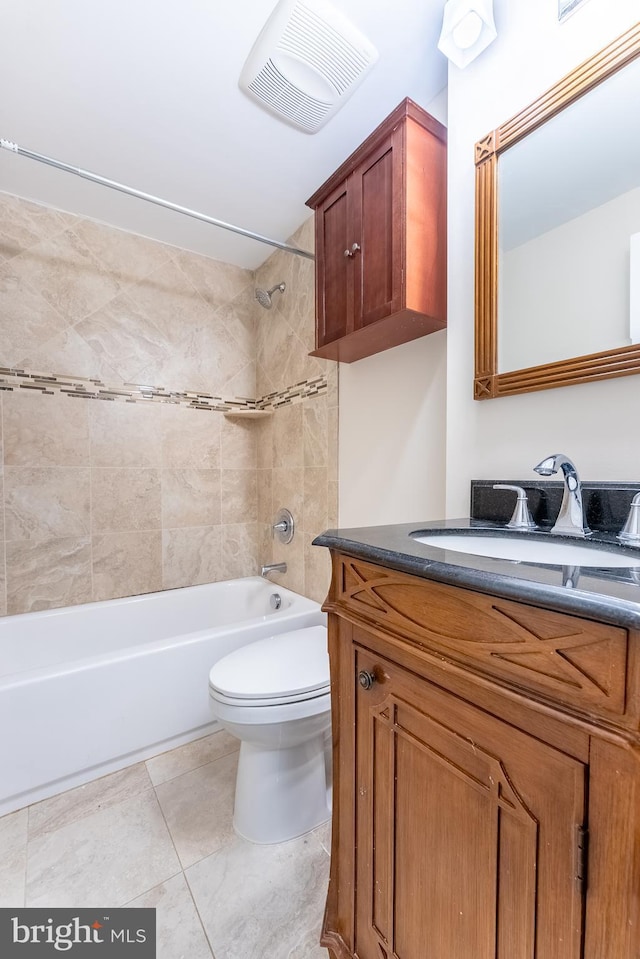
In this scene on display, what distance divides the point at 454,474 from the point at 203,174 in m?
1.66

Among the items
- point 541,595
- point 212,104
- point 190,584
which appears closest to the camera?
point 541,595

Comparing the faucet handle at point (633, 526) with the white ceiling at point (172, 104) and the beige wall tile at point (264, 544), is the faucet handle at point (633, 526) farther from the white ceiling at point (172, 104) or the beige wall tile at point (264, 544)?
the beige wall tile at point (264, 544)

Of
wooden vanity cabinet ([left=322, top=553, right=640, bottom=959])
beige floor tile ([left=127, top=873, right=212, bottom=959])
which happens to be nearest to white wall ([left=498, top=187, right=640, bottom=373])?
wooden vanity cabinet ([left=322, top=553, right=640, bottom=959])

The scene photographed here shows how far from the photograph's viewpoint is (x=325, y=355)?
161 cm

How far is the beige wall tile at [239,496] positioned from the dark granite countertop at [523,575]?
5.79 ft

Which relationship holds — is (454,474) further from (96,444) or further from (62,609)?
(62,609)

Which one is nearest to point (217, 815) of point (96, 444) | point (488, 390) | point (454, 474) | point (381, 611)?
point (381, 611)

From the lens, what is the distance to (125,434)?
2.13 m

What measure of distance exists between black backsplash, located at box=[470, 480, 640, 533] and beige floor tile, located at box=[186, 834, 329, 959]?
41.8 inches

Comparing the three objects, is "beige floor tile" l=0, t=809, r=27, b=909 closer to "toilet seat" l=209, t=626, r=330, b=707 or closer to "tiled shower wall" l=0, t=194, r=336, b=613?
"toilet seat" l=209, t=626, r=330, b=707

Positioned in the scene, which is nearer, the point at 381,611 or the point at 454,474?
the point at 381,611

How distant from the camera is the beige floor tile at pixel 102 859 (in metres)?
1.04

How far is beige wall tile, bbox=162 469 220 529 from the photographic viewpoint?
2250mm

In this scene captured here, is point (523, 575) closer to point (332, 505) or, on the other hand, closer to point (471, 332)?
point (471, 332)
